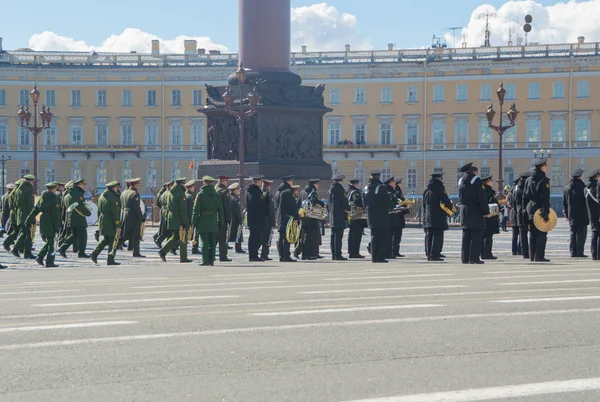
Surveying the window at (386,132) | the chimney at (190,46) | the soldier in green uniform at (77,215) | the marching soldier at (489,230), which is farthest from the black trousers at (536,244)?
the chimney at (190,46)

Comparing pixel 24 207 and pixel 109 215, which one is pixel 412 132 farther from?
pixel 109 215

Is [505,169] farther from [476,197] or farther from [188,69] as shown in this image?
[476,197]

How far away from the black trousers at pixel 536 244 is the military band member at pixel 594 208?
1136 millimetres

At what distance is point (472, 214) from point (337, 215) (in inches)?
129

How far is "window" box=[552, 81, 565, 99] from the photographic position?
243 feet

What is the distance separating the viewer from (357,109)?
77438mm

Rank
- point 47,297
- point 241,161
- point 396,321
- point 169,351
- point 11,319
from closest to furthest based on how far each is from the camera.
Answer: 1. point 169,351
2. point 396,321
3. point 11,319
4. point 47,297
5. point 241,161

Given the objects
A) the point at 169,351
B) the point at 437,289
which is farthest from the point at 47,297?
the point at 169,351

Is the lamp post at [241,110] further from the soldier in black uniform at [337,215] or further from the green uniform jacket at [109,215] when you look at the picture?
the green uniform jacket at [109,215]

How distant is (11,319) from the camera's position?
1014 centimetres

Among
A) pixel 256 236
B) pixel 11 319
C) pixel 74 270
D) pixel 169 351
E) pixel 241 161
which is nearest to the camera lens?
pixel 169 351

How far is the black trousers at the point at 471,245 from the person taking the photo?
1808cm

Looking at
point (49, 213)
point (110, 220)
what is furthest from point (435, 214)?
point (49, 213)

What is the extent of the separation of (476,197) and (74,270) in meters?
6.07
